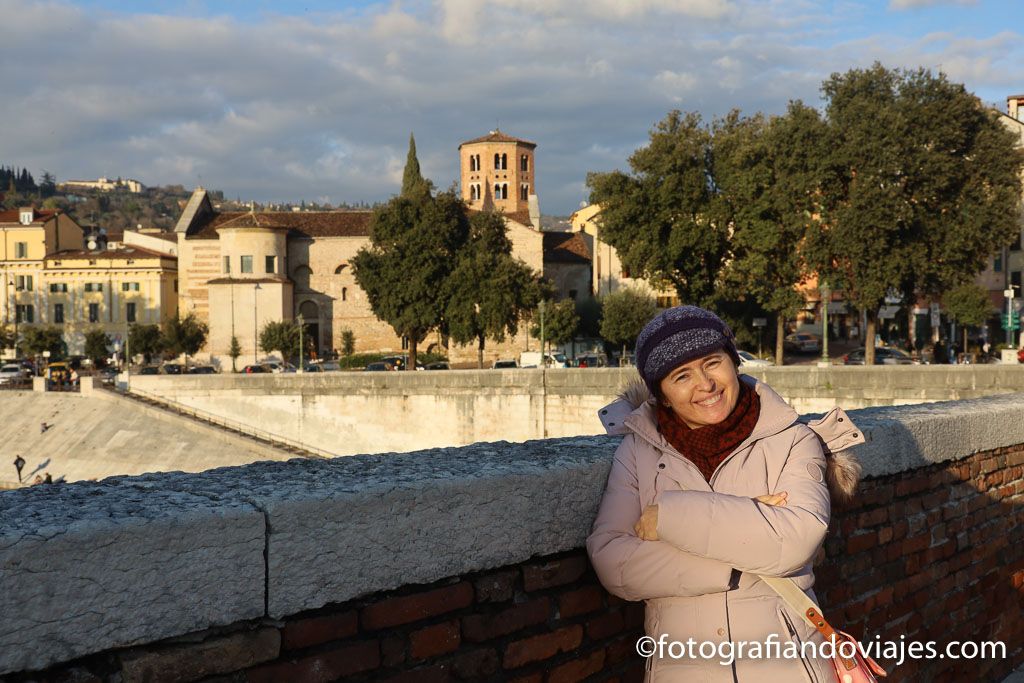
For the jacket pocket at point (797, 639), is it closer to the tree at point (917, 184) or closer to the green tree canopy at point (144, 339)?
the tree at point (917, 184)

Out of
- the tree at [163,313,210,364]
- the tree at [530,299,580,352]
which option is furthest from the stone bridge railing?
the tree at [163,313,210,364]

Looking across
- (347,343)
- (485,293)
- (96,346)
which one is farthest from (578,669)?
(96,346)

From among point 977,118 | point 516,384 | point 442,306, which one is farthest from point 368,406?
point 977,118

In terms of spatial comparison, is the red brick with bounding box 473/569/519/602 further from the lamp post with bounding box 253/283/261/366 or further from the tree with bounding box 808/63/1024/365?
the lamp post with bounding box 253/283/261/366

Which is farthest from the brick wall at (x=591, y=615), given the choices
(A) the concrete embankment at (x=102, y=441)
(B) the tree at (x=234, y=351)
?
(B) the tree at (x=234, y=351)

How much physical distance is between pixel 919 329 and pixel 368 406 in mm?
36816

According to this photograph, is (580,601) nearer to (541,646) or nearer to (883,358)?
(541,646)

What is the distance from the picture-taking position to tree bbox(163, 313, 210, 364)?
66312 mm

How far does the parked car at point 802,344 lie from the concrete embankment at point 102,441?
31.2m

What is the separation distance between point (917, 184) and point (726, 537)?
35135mm

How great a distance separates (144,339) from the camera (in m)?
66.5

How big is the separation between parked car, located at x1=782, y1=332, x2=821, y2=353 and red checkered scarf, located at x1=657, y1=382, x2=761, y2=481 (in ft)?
178

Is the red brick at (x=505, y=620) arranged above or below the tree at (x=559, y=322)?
below

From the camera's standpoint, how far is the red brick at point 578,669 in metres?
3.18
